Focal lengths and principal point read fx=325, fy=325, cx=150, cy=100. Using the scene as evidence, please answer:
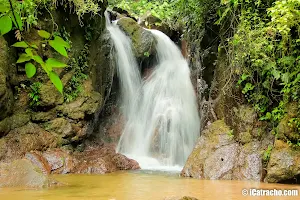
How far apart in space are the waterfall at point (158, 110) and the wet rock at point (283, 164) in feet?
11.7

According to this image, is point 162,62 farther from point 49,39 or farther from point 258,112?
point 49,39

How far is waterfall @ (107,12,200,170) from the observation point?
991 cm

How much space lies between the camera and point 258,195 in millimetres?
4793

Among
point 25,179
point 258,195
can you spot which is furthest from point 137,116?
point 258,195

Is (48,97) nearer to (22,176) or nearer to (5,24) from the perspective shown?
(22,176)

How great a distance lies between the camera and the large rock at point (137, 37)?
492 inches

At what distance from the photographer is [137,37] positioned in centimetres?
1264

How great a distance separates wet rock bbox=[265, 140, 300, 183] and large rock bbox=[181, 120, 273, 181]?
0.42m

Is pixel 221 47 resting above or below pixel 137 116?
above

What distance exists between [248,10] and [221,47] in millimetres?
1132

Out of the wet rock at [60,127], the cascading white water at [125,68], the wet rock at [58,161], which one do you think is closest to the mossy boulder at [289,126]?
the wet rock at [58,161]

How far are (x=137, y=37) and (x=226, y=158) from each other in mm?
Answer: 7243

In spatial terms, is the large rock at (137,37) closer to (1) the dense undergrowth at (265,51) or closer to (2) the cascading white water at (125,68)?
(2) the cascading white water at (125,68)

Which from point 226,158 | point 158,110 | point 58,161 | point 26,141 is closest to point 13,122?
point 26,141
